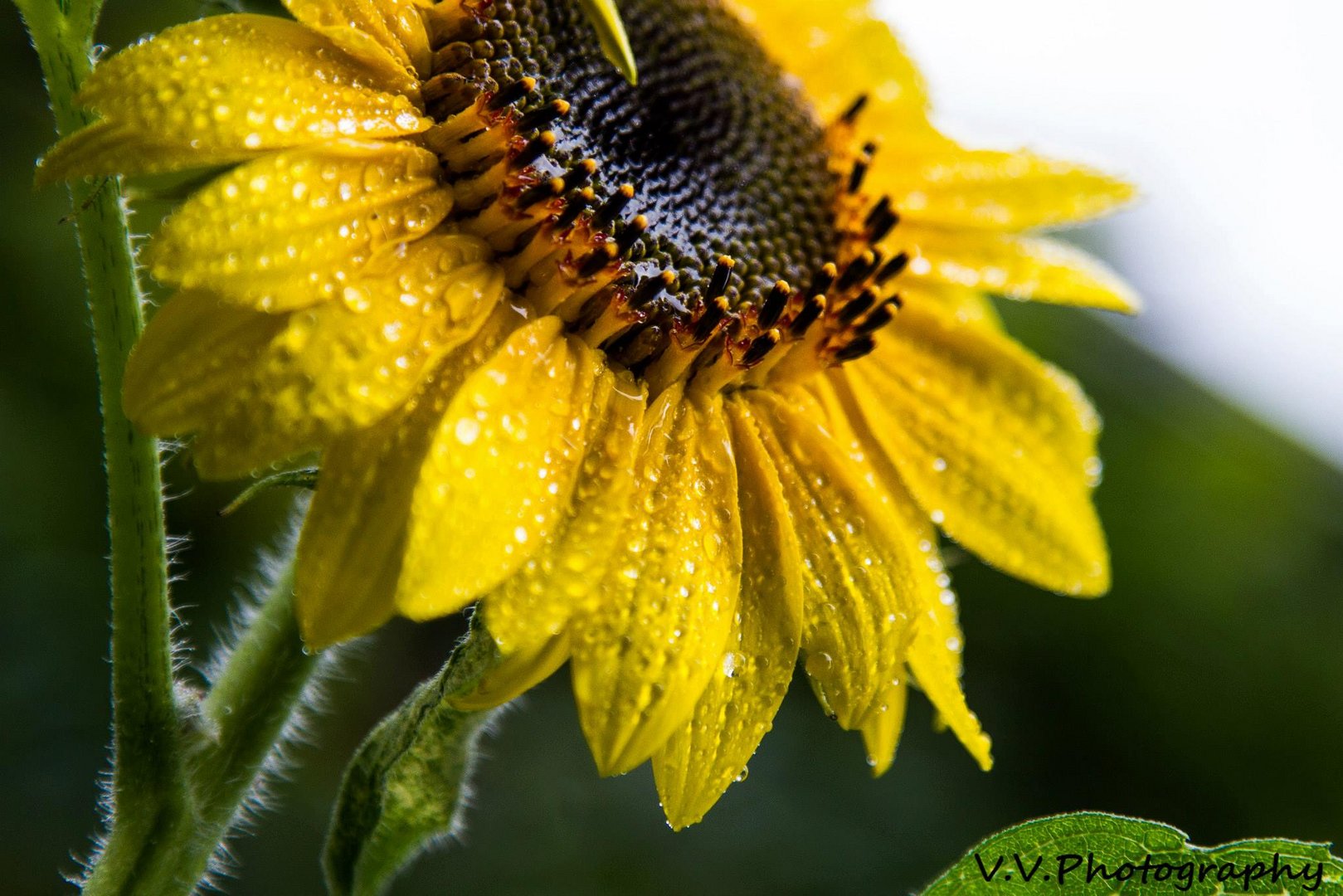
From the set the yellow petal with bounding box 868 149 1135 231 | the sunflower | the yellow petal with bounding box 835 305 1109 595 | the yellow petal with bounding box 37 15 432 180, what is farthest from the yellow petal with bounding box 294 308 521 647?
the yellow petal with bounding box 868 149 1135 231

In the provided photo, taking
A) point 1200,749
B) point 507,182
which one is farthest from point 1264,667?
point 507,182

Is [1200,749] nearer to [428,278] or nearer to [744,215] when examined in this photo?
[744,215]

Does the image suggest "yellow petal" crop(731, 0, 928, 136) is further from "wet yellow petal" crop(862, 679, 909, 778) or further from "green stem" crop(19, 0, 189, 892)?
"green stem" crop(19, 0, 189, 892)

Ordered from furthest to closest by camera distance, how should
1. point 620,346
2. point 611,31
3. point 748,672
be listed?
point 620,346 < point 748,672 < point 611,31

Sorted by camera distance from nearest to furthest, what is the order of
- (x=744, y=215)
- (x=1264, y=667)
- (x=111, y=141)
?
(x=111, y=141) < (x=744, y=215) < (x=1264, y=667)

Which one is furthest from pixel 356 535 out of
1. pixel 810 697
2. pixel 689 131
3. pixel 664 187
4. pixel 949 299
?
pixel 810 697

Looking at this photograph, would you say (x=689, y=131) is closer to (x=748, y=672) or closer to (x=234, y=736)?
(x=748, y=672)
